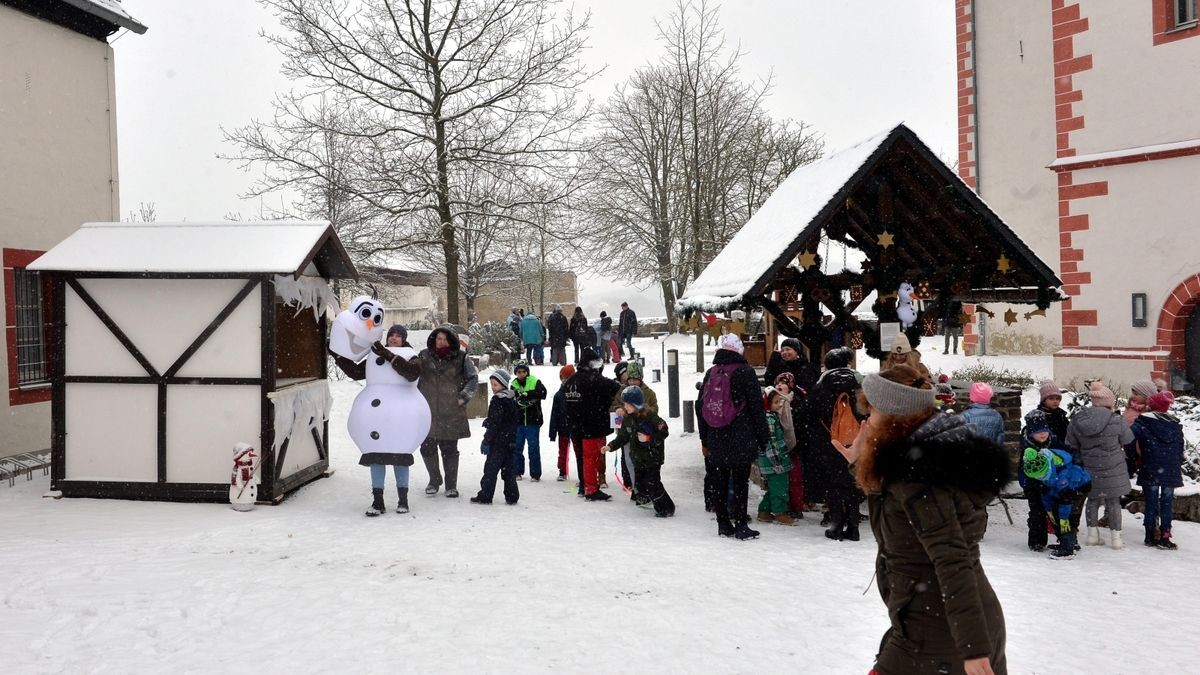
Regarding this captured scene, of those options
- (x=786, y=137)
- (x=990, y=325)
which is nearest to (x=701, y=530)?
(x=990, y=325)

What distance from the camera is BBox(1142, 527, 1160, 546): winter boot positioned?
24.4ft

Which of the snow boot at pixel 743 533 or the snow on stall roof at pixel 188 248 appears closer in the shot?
the snow boot at pixel 743 533

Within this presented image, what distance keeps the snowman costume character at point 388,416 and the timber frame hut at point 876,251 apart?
3.38 m

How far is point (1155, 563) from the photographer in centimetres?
689

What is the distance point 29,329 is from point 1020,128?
68.8ft

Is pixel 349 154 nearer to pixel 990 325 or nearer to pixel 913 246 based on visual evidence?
pixel 913 246

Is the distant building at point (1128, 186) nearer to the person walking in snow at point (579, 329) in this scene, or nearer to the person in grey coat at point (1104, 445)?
the person in grey coat at point (1104, 445)

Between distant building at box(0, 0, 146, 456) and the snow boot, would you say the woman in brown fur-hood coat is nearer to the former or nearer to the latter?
the snow boot

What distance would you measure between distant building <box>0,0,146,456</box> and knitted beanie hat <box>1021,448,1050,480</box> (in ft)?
37.9

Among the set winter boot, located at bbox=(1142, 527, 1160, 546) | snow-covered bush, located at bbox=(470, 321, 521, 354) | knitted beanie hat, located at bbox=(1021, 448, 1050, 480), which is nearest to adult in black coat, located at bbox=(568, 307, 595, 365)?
snow-covered bush, located at bbox=(470, 321, 521, 354)

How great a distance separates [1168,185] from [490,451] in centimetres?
1176

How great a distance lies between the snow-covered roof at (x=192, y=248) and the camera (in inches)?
322

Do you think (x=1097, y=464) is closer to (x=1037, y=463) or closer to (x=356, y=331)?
(x=1037, y=463)

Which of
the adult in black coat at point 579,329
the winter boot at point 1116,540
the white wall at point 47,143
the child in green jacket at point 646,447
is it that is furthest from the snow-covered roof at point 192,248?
the adult in black coat at point 579,329
